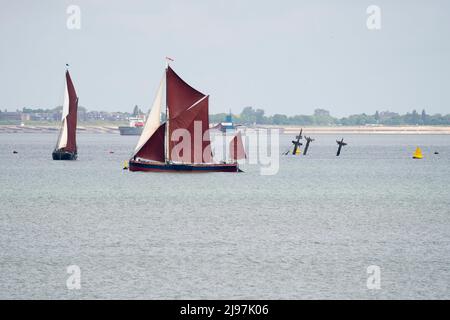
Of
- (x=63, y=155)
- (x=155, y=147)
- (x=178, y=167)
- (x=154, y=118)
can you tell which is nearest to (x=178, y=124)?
(x=154, y=118)

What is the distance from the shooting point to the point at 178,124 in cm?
9544

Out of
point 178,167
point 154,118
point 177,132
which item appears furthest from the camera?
point 178,167

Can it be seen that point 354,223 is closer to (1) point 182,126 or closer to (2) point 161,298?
(2) point 161,298

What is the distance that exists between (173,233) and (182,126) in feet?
144

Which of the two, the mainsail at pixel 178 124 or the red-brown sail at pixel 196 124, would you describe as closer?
the red-brown sail at pixel 196 124

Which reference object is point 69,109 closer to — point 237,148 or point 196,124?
point 237,148

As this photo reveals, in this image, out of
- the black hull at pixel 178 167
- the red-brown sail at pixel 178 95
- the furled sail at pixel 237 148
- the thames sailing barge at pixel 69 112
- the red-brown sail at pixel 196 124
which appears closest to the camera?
the red-brown sail at pixel 196 124

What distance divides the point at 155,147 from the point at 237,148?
35.3 ft

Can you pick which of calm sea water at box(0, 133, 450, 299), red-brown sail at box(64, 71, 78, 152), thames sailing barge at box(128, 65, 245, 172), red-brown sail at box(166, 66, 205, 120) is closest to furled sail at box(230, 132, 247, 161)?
thames sailing barge at box(128, 65, 245, 172)

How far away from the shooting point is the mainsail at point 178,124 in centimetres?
9481

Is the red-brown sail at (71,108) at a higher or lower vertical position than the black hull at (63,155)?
higher

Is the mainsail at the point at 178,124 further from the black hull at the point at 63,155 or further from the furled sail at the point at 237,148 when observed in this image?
the black hull at the point at 63,155

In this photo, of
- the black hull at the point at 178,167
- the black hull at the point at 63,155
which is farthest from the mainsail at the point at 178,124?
the black hull at the point at 63,155
